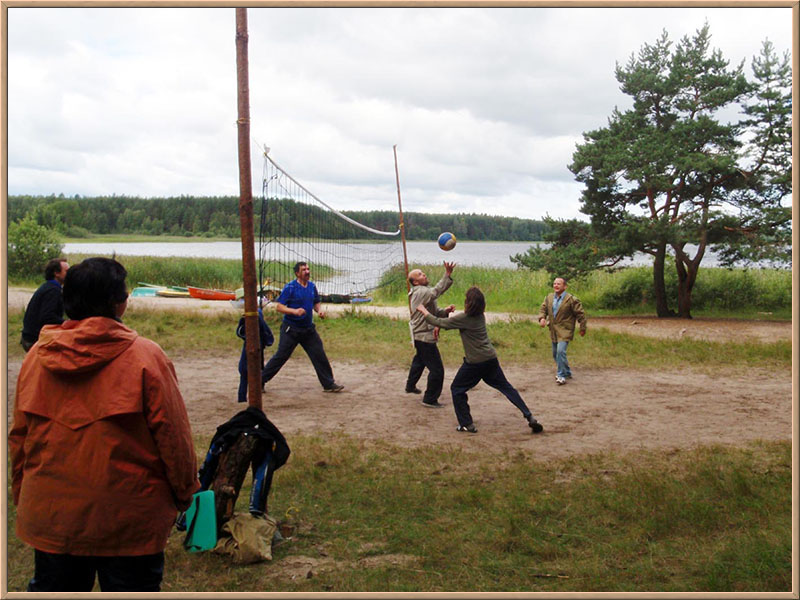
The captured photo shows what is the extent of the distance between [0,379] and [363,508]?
9.03ft

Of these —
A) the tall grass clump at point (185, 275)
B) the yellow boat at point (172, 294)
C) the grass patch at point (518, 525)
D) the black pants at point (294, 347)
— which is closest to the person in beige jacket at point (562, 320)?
the black pants at point (294, 347)

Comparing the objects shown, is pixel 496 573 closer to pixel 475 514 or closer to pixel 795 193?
pixel 475 514

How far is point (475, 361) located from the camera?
759cm

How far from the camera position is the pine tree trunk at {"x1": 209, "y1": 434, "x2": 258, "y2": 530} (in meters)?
4.40

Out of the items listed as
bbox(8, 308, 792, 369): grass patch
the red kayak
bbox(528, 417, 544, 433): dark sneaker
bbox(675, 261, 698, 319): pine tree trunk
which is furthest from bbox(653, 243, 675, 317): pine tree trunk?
the red kayak

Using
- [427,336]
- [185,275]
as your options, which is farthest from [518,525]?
[185,275]

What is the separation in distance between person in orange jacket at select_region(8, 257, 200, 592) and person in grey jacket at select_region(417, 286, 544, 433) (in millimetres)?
5168

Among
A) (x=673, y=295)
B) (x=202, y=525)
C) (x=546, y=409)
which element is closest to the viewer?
(x=202, y=525)

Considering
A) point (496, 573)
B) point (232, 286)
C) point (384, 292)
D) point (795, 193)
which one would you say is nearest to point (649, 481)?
point (496, 573)

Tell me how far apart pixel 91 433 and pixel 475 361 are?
17.8ft

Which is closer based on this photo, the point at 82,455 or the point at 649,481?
the point at 82,455

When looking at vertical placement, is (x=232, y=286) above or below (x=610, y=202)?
below

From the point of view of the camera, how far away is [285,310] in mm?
9070

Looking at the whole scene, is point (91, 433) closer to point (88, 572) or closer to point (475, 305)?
point (88, 572)
